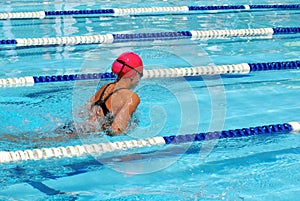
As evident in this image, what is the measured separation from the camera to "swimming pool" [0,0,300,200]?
125 inches

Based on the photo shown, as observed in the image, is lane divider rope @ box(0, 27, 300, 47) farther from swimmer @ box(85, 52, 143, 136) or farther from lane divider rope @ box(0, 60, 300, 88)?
swimmer @ box(85, 52, 143, 136)

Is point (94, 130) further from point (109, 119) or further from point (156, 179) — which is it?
point (156, 179)

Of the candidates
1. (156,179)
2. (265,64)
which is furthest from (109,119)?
(265,64)

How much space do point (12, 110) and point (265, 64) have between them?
7.19 ft

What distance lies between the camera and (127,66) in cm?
375

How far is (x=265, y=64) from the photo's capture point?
5.28m

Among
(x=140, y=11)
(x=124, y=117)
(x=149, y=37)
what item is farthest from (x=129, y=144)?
(x=140, y=11)

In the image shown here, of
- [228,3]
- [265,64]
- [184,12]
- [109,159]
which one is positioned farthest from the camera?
[228,3]

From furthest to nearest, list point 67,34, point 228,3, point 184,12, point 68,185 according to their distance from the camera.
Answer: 1. point 228,3
2. point 184,12
3. point 67,34
4. point 68,185

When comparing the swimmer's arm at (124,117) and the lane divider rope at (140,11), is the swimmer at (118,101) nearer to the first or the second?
the swimmer's arm at (124,117)

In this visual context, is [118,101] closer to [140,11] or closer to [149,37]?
[149,37]

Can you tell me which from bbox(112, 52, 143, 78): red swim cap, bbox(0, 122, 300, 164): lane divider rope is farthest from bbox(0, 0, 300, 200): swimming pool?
bbox(112, 52, 143, 78): red swim cap

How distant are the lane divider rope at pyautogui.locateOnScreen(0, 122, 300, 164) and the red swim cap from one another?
0.41m

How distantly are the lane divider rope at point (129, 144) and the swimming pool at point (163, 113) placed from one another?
0.12 feet
